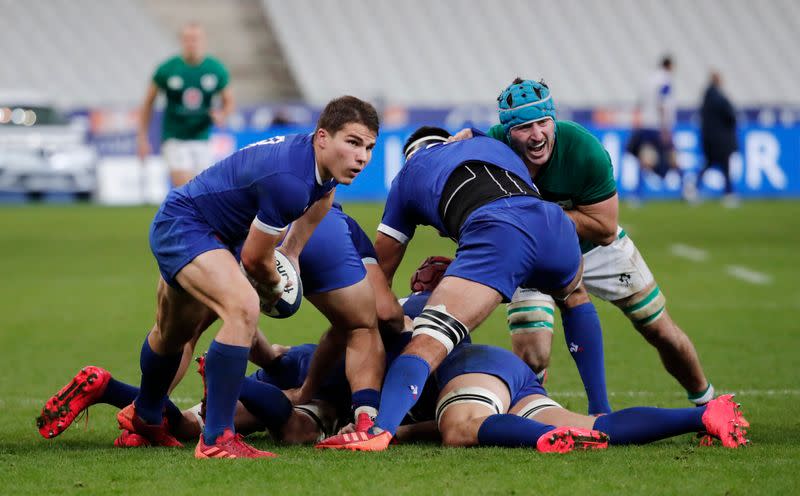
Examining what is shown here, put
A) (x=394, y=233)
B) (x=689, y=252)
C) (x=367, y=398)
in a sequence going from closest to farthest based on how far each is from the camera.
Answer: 1. (x=367, y=398)
2. (x=394, y=233)
3. (x=689, y=252)

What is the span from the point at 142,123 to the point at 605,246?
7.67m

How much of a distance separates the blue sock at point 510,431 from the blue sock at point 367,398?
509mm

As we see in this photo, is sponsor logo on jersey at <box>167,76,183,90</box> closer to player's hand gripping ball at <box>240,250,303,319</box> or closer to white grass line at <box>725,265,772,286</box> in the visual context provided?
white grass line at <box>725,265,772,286</box>

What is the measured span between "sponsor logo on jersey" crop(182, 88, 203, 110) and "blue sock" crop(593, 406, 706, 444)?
8.75 m

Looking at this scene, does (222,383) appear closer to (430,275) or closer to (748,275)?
(430,275)

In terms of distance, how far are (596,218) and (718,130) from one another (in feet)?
53.4

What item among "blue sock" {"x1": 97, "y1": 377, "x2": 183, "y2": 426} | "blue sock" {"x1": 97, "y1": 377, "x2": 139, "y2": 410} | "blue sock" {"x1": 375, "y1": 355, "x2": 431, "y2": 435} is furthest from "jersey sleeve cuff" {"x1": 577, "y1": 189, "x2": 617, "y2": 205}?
"blue sock" {"x1": 97, "y1": 377, "x2": 139, "y2": 410}

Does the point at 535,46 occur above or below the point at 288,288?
above

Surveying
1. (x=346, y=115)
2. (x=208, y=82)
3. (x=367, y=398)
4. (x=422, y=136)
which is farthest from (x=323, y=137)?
(x=208, y=82)

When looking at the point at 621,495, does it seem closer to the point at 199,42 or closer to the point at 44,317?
the point at 44,317

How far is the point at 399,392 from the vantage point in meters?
5.31

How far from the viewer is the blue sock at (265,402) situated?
550 cm

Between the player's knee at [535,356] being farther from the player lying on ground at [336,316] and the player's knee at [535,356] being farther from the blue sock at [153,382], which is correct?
the blue sock at [153,382]

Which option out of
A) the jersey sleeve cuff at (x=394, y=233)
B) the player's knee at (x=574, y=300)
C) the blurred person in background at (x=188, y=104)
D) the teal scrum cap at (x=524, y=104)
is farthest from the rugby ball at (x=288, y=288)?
the blurred person in background at (x=188, y=104)
